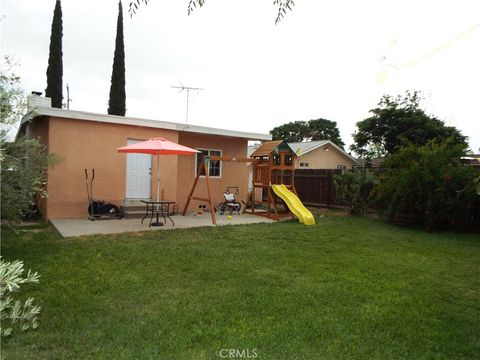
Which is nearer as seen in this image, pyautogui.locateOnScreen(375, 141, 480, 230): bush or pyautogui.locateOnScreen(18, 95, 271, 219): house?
pyautogui.locateOnScreen(375, 141, 480, 230): bush

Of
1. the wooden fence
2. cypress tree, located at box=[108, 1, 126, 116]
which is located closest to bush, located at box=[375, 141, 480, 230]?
the wooden fence

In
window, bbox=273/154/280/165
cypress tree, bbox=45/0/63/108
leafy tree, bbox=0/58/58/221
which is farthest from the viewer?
cypress tree, bbox=45/0/63/108

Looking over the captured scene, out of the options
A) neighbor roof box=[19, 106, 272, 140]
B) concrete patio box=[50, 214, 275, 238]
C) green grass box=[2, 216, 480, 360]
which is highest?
neighbor roof box=[19, 106, 272, 140]

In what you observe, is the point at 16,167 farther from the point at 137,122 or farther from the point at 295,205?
the point at 295,205

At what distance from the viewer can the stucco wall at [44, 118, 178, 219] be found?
885 centimetres

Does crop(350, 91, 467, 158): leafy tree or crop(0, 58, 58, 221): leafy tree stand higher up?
crop(350, 91, 467, 158): leafy tree

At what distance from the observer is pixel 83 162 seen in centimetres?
921

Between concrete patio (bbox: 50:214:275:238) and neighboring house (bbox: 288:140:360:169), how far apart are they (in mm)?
14367

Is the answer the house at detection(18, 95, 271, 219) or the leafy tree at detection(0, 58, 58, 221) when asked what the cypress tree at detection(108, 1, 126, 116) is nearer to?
the house at detection(18, 95, 271, 219)

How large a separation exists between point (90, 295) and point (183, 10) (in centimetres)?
309

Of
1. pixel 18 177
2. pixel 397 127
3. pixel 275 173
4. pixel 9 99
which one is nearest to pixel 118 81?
pixel 275 173

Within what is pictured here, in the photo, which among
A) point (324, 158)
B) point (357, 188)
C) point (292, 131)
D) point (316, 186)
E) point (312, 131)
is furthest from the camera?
point (292, 131)

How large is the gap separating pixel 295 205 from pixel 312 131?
3749cm

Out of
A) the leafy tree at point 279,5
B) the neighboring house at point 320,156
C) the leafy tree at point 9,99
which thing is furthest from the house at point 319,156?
the leafy tree at point 279,5
